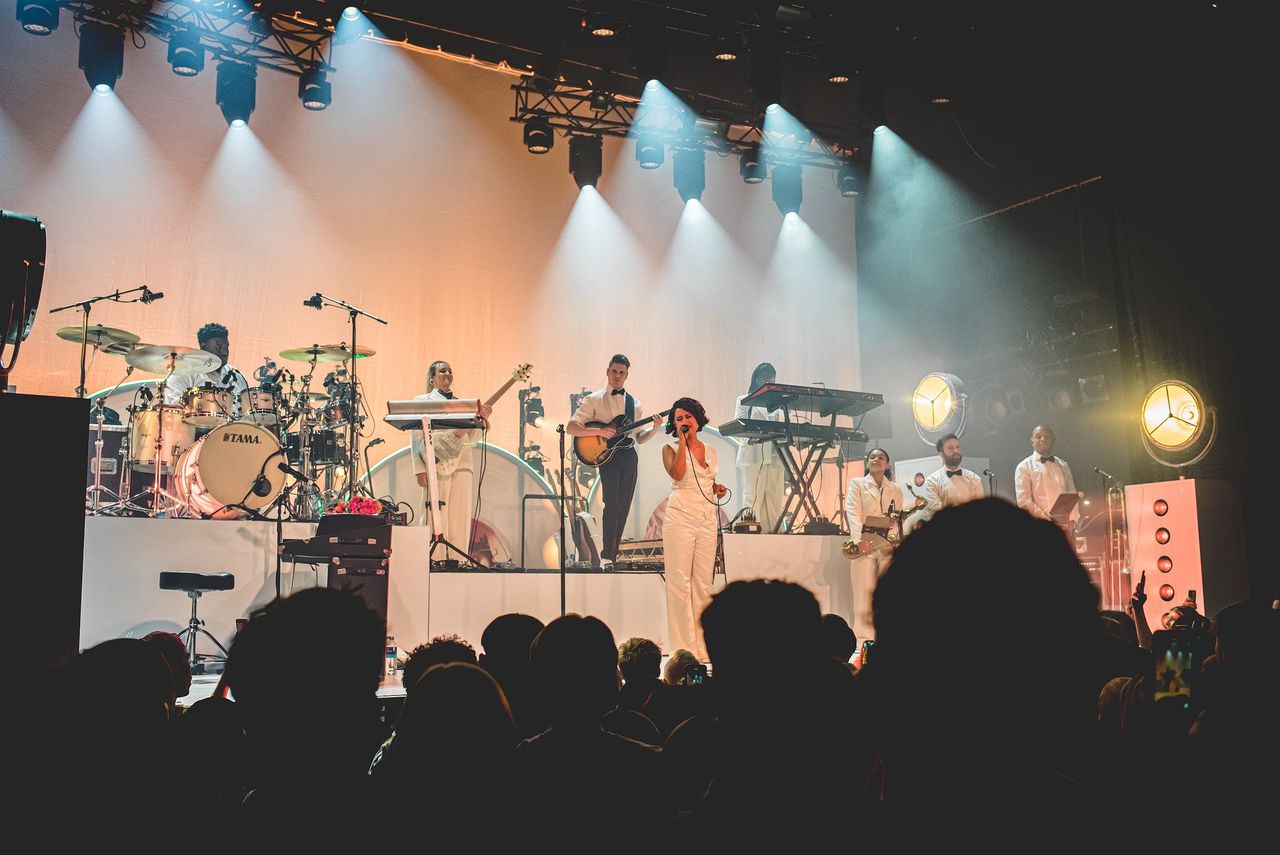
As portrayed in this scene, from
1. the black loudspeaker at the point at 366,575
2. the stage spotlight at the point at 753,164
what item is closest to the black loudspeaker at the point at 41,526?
the black loudspeaker at the point at 366,575

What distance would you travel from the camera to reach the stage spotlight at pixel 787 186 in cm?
1298

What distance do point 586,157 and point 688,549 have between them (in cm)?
590

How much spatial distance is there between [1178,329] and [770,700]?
9625 millimetres

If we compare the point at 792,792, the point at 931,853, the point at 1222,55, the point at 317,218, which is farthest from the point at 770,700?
the point at 317,218

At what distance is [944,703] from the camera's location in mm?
1092

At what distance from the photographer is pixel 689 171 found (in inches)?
493

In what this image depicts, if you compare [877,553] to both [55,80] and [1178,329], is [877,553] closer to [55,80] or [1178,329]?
[1178,329]

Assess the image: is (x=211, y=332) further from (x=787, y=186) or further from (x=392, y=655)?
(x=787, y=186)

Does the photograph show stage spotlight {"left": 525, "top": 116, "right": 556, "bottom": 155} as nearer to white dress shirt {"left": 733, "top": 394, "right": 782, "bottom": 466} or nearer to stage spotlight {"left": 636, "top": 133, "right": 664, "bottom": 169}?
stage spotlight {"left": 636, "top": 133, "right": 664, "bottom": 169}

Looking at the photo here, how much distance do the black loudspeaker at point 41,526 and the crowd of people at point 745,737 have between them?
3.33 feet

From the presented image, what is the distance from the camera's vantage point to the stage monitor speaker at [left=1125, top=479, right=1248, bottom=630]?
866 centimetres

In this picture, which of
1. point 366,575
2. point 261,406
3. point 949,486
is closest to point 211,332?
point 261,406

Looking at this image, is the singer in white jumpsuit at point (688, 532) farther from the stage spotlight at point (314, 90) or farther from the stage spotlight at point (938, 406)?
the stage spotlight at point (938, 406)

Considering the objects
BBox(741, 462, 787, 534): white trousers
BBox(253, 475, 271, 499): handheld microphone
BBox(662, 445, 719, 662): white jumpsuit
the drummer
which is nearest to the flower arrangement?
BBox(253, 475, 271, 499): handheld microphone
